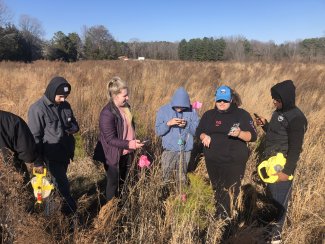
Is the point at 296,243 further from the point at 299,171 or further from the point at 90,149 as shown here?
the point at 90,149

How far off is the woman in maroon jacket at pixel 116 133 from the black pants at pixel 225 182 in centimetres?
88

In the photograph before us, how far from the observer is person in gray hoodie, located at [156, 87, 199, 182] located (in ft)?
11.7

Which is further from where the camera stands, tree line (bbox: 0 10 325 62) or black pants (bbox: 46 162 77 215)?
tree line (bbox: 0 10 325 62)

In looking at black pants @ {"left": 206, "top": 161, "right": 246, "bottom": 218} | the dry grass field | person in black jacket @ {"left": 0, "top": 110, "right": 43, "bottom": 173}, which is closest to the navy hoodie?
the dry grass field

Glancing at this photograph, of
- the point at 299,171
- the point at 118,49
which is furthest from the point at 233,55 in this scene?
the point at 299,171

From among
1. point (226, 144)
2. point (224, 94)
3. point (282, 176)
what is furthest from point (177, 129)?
point (282, 176)

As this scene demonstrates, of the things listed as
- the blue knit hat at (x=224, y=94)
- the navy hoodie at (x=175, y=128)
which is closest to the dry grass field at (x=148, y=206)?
the navy hoodie at (x=175, y=128)

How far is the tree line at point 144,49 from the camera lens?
29.3m

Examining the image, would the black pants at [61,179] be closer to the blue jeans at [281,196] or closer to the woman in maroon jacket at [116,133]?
the woman in maroon jacket at [116,133]

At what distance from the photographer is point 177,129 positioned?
3.64 metres

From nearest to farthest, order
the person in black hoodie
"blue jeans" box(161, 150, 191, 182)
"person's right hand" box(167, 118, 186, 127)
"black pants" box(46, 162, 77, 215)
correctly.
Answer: the person in black hoodie, "black pants" box(46, 162, 77, 215), "person's right hand" box(167, 118, 186, 127), "blue jeans" box(161, 150, 191, 182)

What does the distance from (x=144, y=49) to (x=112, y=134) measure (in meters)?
47.6

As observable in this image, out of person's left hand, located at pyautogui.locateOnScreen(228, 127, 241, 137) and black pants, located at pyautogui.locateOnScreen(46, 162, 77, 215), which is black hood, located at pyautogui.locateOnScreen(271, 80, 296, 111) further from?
black pants, located at pyautogui.locateOnScreen(46, 162, 77, 215)

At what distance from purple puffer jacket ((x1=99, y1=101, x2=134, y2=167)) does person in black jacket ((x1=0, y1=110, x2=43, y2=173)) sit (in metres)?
0.76
